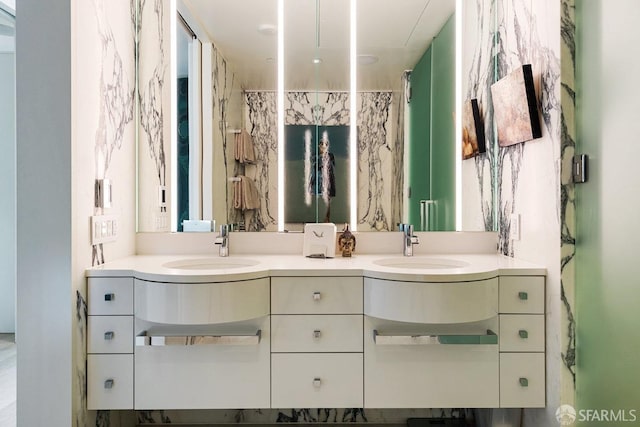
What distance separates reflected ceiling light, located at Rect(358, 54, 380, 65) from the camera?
86.0 inches

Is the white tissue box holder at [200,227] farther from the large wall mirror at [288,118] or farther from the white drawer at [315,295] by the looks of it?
the white drawer at [315,295]

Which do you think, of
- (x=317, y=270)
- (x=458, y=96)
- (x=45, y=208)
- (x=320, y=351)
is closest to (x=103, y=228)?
(x=45, y=208)

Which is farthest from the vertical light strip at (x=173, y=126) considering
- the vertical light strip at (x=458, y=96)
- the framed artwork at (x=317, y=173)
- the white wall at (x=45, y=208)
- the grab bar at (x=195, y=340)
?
the vertical light strip at (x=458, y=96)

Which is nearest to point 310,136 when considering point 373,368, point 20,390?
point 373,368

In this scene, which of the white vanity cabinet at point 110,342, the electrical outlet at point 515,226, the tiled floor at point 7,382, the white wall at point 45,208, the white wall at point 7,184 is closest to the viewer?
the white wall at point 45,208

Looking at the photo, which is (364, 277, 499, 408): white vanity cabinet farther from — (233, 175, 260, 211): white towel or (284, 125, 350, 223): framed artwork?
(233, 175, 260, 211): white towel

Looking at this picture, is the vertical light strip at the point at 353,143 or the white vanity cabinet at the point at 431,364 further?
the vertical light strip at the point at 353,143

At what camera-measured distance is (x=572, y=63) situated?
5.07 feet

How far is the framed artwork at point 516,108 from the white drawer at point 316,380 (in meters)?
1.13

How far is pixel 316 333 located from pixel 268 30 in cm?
151

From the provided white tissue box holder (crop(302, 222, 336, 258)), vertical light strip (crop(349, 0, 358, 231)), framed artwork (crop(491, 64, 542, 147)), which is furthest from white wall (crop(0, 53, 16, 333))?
framed artwork (crop(491, 64, 542, 147))

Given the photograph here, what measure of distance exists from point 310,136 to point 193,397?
1.28 m

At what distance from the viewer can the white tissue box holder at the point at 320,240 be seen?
1.99m

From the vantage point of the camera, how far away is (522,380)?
165 cm
